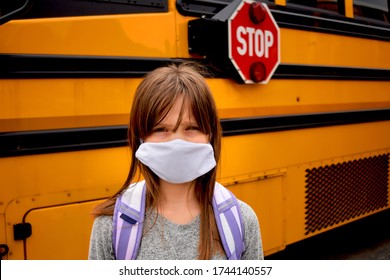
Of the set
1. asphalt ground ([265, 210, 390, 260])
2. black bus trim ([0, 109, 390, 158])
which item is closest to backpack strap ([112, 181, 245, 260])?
black bus trim ([0, 109, 390, 158])

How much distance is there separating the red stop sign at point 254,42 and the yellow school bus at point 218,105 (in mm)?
71

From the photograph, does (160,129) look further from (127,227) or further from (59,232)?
(59,232)

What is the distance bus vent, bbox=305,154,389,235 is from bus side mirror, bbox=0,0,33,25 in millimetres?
1756

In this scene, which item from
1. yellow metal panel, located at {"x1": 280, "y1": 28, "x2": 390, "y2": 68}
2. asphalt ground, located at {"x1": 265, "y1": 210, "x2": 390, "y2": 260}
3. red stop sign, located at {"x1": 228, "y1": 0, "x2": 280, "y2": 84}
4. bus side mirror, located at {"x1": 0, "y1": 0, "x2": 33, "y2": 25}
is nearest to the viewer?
bus side mirror, located at {"x1": 0, "y1": 0, "x2": 33, "y2": 25}

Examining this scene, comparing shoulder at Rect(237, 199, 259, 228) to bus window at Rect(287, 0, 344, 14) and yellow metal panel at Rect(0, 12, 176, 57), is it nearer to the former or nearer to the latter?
yellow metal panel at Rect(0, 12, 176, 57)

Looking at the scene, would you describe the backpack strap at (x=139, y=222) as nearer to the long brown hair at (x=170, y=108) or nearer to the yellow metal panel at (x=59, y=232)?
the long brown hair at (x=170, y=108)

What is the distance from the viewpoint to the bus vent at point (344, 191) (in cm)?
254

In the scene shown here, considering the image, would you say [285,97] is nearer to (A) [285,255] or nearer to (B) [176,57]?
(B) [176,57]

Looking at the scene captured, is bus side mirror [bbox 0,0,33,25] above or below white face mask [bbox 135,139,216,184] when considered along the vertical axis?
above

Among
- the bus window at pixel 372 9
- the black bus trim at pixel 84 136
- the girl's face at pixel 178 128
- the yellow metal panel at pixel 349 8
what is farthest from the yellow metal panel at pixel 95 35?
the bus window at pixel 372 9

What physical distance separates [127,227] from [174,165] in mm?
191

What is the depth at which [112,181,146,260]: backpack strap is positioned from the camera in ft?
3.35

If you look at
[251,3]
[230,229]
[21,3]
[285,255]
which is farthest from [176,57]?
[285,255]

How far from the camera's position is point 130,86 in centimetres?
173
